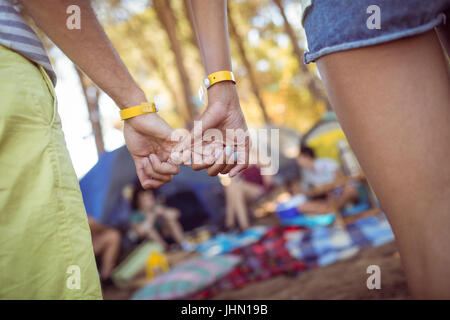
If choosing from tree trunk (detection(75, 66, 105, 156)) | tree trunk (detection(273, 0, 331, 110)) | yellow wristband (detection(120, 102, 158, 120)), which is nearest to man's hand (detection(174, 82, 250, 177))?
yellow wristband (detection(120, 102, 158, 120))

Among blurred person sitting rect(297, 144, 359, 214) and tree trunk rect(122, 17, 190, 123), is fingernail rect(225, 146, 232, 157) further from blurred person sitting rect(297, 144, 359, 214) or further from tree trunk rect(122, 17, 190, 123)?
tree trunk rect(122, 17, 190, 123)

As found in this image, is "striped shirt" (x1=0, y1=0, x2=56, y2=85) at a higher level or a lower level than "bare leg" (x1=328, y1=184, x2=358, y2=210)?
higher

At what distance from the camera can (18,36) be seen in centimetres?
91

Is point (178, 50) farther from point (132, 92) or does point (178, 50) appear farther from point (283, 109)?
point (283, 109)

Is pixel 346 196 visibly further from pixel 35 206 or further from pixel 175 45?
pixel 175 45

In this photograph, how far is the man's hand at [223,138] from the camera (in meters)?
1.13

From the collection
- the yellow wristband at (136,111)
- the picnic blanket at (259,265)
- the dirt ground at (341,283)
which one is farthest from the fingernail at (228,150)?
the picnic blanket at (259,265)

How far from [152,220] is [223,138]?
4886 mm

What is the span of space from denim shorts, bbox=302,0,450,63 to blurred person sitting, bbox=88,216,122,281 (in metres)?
4.36

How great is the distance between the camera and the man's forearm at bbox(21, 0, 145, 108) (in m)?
0.96

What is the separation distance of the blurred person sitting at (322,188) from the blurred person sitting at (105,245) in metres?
2.81

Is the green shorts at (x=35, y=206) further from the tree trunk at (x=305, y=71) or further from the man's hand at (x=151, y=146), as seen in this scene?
the tree trunk at (x=305, y=71)

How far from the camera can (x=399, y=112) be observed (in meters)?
0.69
